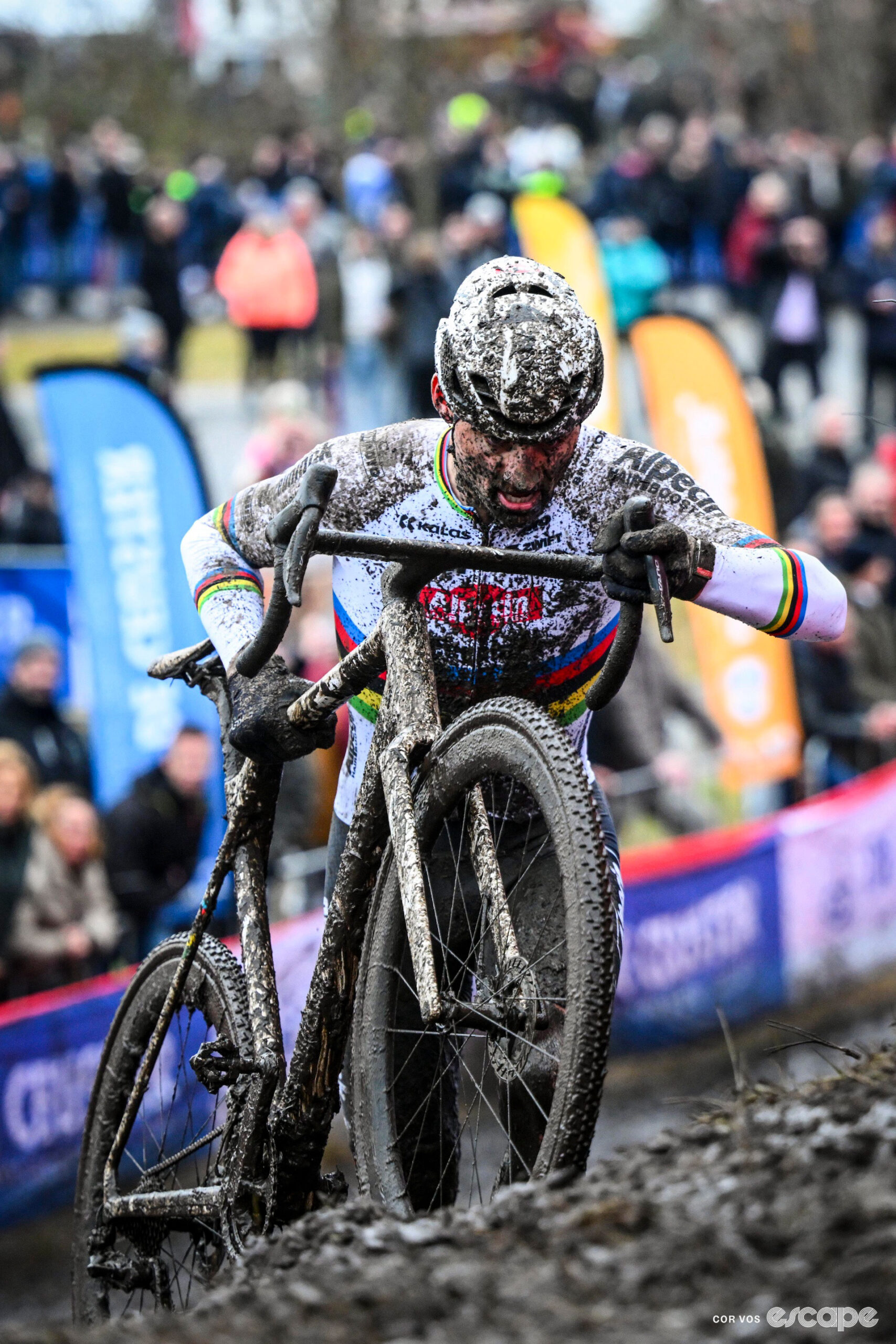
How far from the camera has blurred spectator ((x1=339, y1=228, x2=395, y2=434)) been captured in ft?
53.5

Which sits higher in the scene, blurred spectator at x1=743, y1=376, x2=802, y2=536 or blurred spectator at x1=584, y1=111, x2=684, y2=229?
blurred spectator at x1=584, y1=111, x2=684, y2=229

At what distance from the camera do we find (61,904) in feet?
30.9

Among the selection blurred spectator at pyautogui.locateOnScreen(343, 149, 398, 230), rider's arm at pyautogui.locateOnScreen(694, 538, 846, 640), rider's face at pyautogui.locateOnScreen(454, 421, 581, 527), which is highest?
blurred spectator at pyautogui.locateOnScreen(343, 149, 398, 230)

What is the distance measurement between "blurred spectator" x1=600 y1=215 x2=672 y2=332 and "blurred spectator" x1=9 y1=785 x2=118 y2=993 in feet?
25.3

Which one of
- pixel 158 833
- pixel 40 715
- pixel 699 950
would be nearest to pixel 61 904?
pixel 158 833

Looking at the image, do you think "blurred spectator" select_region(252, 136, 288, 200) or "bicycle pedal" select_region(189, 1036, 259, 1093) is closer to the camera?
"bicycle pedal" select_region(189, 1036, 259, 1093)

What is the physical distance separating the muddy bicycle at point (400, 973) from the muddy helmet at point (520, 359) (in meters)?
0.32

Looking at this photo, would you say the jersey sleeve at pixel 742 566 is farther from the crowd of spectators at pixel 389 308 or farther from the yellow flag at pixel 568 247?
the yellow flag at pixel 568 247

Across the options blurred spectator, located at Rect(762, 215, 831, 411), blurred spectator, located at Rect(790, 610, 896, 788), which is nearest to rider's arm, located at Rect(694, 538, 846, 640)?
blurred spectator, located at Rect(790, 610, 896, 788)

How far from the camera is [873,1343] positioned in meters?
2.53

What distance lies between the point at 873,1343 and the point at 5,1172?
687 cm

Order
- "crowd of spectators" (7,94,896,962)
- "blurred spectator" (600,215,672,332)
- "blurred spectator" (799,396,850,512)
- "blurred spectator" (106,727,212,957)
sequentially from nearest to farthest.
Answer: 1. "blurred spectator" (106,727,212,957)
2. "crowd of spectators" (7,94,896,962)
3. "blurred spectator" (799,396,850,512)
4. "blurred spectator" (600,215,672,332)

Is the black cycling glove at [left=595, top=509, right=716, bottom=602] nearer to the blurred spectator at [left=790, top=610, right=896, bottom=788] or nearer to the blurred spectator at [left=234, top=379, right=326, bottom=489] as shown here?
the blurred spectator at [left=234, top=379, right=326, bottom=489]

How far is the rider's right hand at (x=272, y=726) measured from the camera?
173 inches
